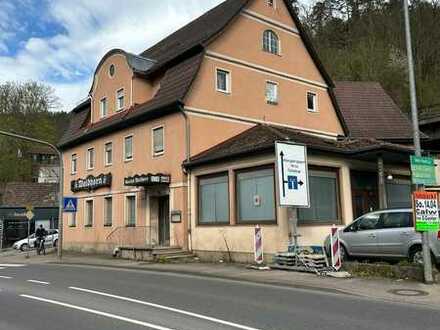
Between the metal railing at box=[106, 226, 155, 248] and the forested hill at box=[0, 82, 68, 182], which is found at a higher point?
the forested hill at box=[0, 82, 68, 182]

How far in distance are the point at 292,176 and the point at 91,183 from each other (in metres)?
16.8

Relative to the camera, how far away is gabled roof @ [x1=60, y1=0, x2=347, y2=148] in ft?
81.1

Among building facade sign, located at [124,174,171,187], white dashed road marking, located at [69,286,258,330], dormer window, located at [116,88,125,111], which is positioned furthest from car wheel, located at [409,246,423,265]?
dormer window, located at [116,88,125,111]

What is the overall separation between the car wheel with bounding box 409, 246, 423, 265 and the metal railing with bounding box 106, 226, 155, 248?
39.7 feet

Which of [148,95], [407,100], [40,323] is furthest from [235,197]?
[407,100]

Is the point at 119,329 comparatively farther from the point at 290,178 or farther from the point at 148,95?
the point at 148,95

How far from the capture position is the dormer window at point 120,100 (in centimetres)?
2931

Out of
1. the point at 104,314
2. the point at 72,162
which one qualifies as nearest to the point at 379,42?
the point at 72,162

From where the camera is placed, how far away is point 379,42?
1732 inches

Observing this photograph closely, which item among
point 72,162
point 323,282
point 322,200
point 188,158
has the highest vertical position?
point 72,162

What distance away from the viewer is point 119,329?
798cm

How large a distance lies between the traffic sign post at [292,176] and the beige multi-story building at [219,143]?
164 centimetres

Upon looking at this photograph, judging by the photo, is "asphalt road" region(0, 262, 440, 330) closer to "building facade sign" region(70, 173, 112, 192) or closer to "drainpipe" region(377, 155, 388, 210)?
"drainpipe" region(377, 155, 388, 210)

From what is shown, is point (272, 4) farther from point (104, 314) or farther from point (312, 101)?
point (104, 314)
